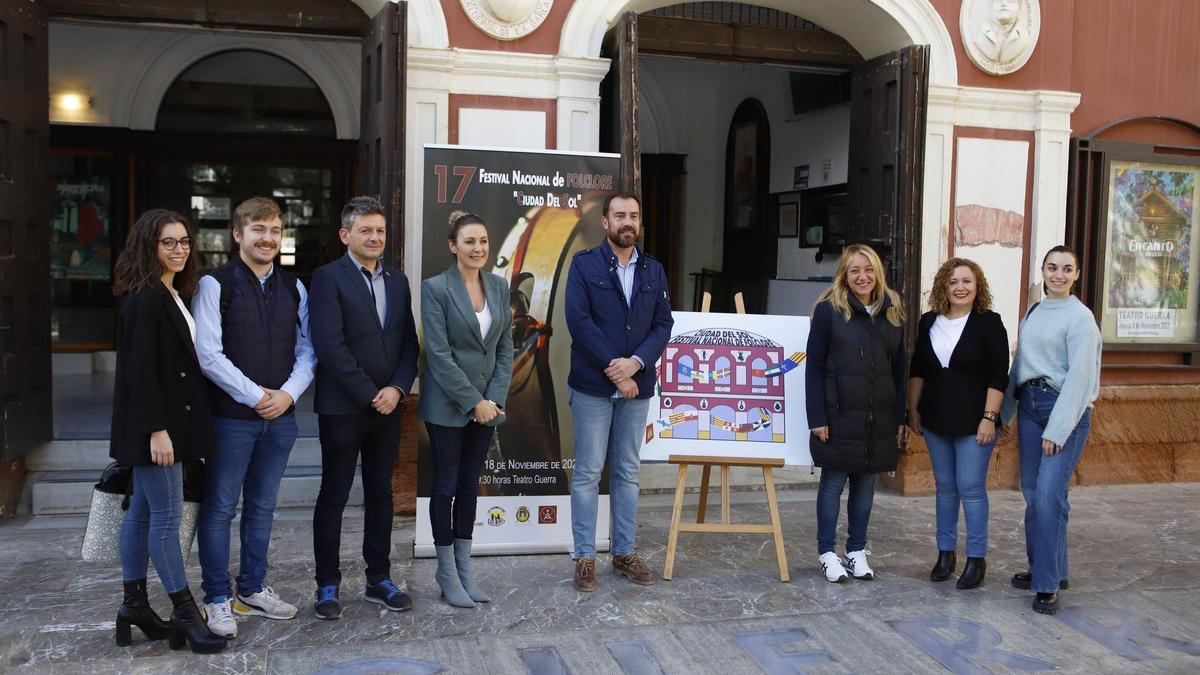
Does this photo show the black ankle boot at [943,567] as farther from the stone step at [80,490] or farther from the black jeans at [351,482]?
the stone step at [80,490]

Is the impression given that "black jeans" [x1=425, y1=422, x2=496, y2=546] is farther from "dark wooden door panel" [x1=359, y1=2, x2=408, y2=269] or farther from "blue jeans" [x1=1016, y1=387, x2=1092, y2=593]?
"blue jeans" [x1=1016, y1=387, x2=1092, y2=593]

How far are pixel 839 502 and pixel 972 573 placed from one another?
0.68 metres

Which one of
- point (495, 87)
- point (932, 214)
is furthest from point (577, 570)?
point (932, 214)

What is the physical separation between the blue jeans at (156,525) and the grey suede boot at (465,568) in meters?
1.13

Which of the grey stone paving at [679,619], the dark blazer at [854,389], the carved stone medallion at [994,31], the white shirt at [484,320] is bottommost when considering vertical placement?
the grey stone paving at [679,619]

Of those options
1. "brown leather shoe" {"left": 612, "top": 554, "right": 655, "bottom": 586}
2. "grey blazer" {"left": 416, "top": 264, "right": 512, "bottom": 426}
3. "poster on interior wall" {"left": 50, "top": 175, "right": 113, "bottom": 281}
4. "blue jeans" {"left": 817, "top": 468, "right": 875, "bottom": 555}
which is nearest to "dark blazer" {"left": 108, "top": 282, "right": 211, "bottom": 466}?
"grey blazer" {"left": 416, "top": 264, "right": 512, "bottom": 426}

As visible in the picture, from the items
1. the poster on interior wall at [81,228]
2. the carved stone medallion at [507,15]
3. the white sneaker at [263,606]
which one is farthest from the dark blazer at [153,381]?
the poster on interior wall at [81,228]

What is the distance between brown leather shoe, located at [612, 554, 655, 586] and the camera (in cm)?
490

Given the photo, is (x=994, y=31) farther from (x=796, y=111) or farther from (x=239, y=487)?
(x=239, y=487)

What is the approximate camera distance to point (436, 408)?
14.5ft

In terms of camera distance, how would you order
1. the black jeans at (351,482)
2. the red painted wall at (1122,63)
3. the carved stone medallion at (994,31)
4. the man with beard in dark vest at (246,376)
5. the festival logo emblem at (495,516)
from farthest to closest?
the red painted wall at (1122,63) → the carved stone medallion at (994,31) → the festival logo emblem at (495,516) → the black jeans at (351,482) → the man with beard in dark vest at (246,376)

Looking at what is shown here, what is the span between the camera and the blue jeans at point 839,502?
16.5ft

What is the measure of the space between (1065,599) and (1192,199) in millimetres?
4065

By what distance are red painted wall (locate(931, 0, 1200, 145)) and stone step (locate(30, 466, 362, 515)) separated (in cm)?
501
